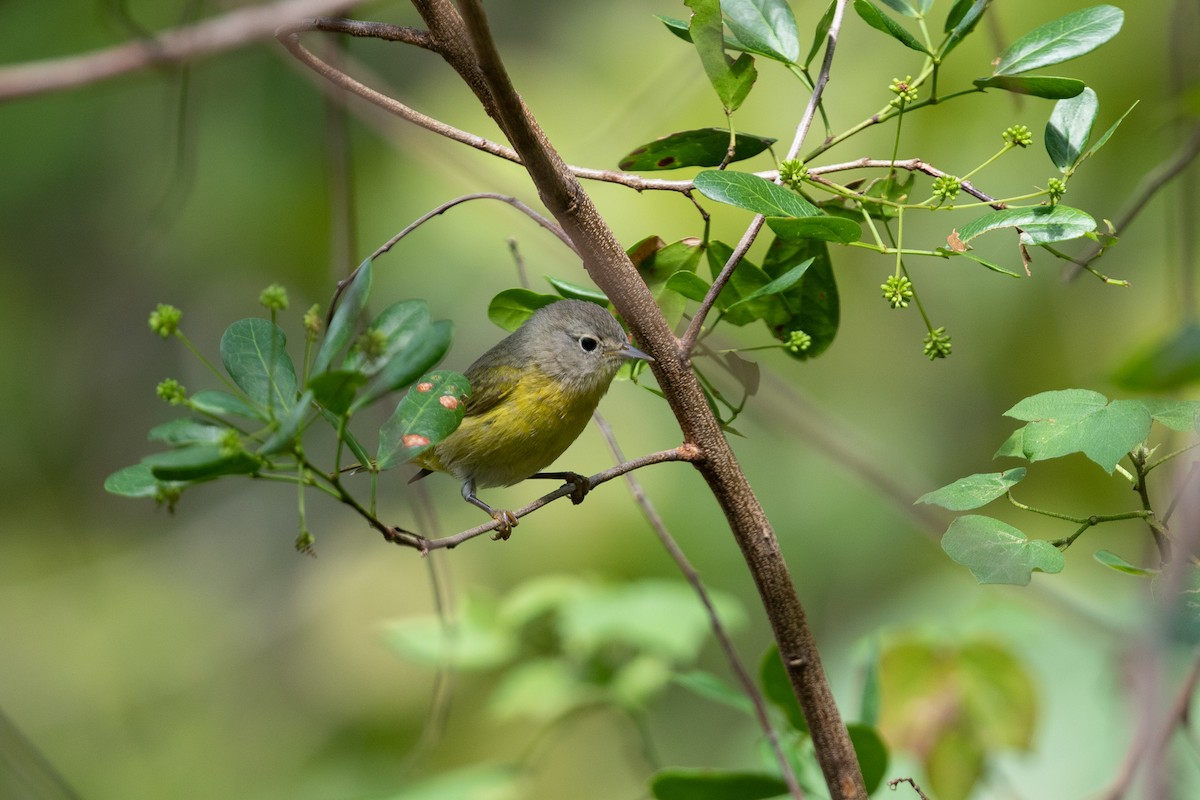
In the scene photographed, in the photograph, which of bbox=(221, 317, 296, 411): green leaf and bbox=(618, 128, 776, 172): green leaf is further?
bbox=(618, 128, 776, 172): green leaf

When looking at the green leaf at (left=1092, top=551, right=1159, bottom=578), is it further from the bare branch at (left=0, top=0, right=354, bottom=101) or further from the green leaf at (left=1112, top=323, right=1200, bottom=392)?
the bare branch at (left=0, top=0, right=354, bottom=101)

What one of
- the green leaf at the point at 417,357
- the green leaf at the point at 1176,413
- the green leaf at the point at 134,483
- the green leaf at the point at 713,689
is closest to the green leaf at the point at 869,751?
the green leaf at the point at 713,689

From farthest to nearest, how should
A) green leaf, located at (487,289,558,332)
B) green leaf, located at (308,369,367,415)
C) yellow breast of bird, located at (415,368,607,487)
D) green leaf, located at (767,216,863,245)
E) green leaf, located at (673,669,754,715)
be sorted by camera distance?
yellow breast of bird, located at (415,368,607,487) < green leaf, located at (673,669,754,715) < green leaf, located at (487,289,558,332) < green leaf, located at (767,216,863,245) < green leaf, located at (308,369,367,415)

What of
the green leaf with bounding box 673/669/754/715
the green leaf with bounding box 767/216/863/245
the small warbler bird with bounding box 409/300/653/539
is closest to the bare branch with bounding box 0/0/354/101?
the green leaf with bounding box 767/216/863/245

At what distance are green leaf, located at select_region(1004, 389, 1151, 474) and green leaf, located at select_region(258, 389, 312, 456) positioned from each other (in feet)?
2.15

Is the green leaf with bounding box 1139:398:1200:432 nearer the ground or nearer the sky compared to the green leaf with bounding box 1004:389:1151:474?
nearer the ground

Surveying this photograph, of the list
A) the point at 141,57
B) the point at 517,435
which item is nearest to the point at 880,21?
the point at 141,57

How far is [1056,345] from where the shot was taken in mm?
3555

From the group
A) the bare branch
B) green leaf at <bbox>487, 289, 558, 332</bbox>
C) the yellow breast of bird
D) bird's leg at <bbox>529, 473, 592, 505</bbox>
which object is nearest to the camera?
the bare branch

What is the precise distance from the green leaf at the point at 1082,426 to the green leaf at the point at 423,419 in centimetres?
55

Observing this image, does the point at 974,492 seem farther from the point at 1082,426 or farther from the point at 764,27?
the point at 764,27

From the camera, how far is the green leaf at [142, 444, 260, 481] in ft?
2.99

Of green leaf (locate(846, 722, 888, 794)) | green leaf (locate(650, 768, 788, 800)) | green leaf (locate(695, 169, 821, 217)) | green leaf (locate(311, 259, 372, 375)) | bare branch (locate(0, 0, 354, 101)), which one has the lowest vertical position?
green leaf (locate(846, 722, 888, 794))

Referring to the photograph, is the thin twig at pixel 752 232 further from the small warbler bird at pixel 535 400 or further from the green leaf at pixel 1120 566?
the small warbler bird at pixel 535 400
